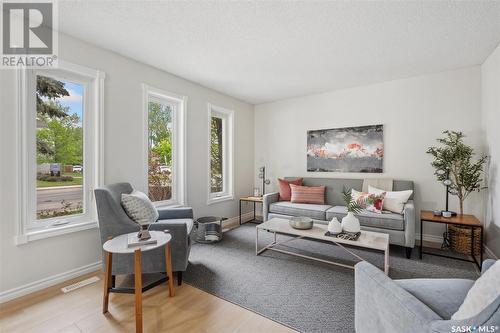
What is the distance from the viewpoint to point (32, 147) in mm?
2221

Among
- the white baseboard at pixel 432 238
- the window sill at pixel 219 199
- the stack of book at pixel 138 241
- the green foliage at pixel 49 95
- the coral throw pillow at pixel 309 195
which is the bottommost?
the white baseboard at pixel 432 238

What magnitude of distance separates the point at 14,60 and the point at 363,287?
3.28m

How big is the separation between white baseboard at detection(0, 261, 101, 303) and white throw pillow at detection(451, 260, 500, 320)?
10.1 feet

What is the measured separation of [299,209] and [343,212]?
668 millimetres

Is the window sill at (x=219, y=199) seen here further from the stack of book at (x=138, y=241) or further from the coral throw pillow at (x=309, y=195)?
the stack of book at (x=138, y=241)

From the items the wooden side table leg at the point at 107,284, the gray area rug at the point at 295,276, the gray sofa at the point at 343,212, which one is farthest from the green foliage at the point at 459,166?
the wooden side table leg at the point at 107,284

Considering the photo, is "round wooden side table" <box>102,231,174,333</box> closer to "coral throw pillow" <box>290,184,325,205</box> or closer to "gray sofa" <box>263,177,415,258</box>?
"gray sofa" <box>263,177,415,258</box>

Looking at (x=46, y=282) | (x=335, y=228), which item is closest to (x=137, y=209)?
(x=46, y=282)

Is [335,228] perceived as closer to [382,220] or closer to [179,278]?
[382,220]

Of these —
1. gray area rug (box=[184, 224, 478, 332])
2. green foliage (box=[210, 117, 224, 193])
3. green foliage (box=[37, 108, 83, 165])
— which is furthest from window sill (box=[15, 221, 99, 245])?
green foliage (box=[210, 117, 224, 193])

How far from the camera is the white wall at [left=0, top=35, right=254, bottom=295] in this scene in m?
2.04

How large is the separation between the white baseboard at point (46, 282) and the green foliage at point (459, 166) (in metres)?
4.43

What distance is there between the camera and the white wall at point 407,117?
3.21 meters

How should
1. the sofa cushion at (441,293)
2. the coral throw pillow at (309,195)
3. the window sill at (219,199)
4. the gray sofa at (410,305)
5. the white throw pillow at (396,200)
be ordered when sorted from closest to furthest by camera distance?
the gray sofa at (410,305) < the sofa cushion at (441,293) < the white throw pillow at (396,200) < the coral throw pillow at (309,195) < the window sill at (219,199)
